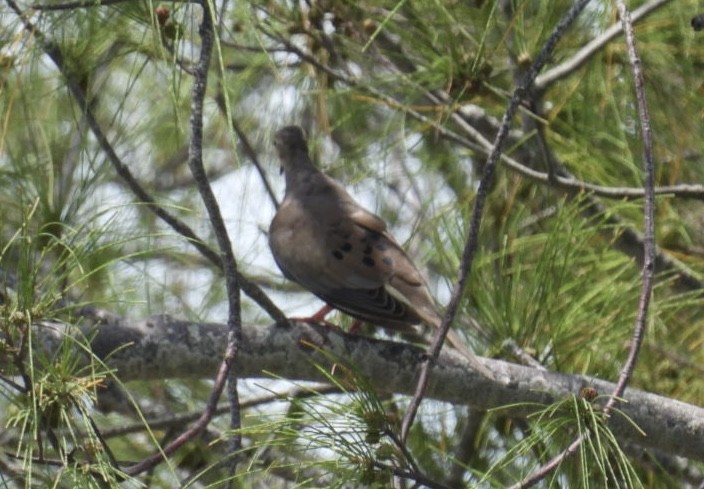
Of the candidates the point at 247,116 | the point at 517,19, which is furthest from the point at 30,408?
the point at 247,116

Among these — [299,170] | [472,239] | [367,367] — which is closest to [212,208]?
[472,239]

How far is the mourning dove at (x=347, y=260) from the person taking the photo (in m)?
3.52

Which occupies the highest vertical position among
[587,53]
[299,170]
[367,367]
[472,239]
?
[587,53]

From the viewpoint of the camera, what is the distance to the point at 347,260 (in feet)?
12.1

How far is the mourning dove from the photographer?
3518 millimetres

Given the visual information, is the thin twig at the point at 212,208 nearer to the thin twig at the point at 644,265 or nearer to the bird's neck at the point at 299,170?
the thin twig at the point at 644,265

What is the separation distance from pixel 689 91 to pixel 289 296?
196 centimetres

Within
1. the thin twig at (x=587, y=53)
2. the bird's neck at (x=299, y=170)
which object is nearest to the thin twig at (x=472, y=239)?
the thin twig at (x=587, y=53)

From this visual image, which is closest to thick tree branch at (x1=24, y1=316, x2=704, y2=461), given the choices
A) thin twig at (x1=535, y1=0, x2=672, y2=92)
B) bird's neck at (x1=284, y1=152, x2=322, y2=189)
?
thin twig at (x1=535, y1=0, x2=672, y2=92)

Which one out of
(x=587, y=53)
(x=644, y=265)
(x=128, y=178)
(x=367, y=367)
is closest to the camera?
(x=644, y=265)

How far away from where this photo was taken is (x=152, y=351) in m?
2.86

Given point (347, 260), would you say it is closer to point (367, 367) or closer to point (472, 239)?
point (367, 367)

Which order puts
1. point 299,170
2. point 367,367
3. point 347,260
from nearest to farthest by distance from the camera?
point 367,367
point 347,260
point 299,170

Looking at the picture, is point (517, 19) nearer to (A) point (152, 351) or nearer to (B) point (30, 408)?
(A) point (152, 351)
